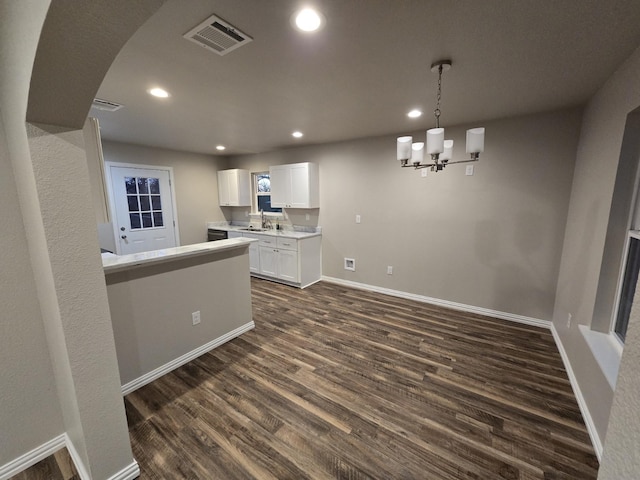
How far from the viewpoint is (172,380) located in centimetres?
221

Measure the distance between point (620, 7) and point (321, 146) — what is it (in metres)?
3.55

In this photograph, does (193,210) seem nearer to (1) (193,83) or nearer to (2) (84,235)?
(1) (193,83)

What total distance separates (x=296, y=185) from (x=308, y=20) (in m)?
3.23

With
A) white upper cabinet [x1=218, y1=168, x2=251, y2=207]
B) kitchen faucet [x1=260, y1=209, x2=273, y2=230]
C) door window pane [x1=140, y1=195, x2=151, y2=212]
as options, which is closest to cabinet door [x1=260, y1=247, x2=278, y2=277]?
kitchen faucet [x1=260, y1=209, x2=273, y2=230]

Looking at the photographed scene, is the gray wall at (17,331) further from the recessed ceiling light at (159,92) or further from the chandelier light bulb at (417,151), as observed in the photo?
the chandelier light bulb at (417,151)

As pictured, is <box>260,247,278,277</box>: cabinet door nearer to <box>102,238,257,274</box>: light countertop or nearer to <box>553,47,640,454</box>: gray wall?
<box>102,238,257,274</box>: light countertop

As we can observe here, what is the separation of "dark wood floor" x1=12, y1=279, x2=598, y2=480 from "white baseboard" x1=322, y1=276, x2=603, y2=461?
5 centimetres

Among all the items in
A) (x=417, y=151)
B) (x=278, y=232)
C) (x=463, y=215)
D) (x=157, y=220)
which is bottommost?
(x=278, y=232)

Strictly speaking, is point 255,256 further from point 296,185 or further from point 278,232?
point 296,185

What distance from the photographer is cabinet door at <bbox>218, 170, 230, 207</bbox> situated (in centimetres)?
567

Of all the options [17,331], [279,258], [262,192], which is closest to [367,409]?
[17,331]

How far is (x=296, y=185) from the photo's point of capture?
4625 mm

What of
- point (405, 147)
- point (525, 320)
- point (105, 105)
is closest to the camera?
point (405, 147)

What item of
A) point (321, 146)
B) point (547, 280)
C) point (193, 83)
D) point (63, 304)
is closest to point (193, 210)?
point (321, 146)
